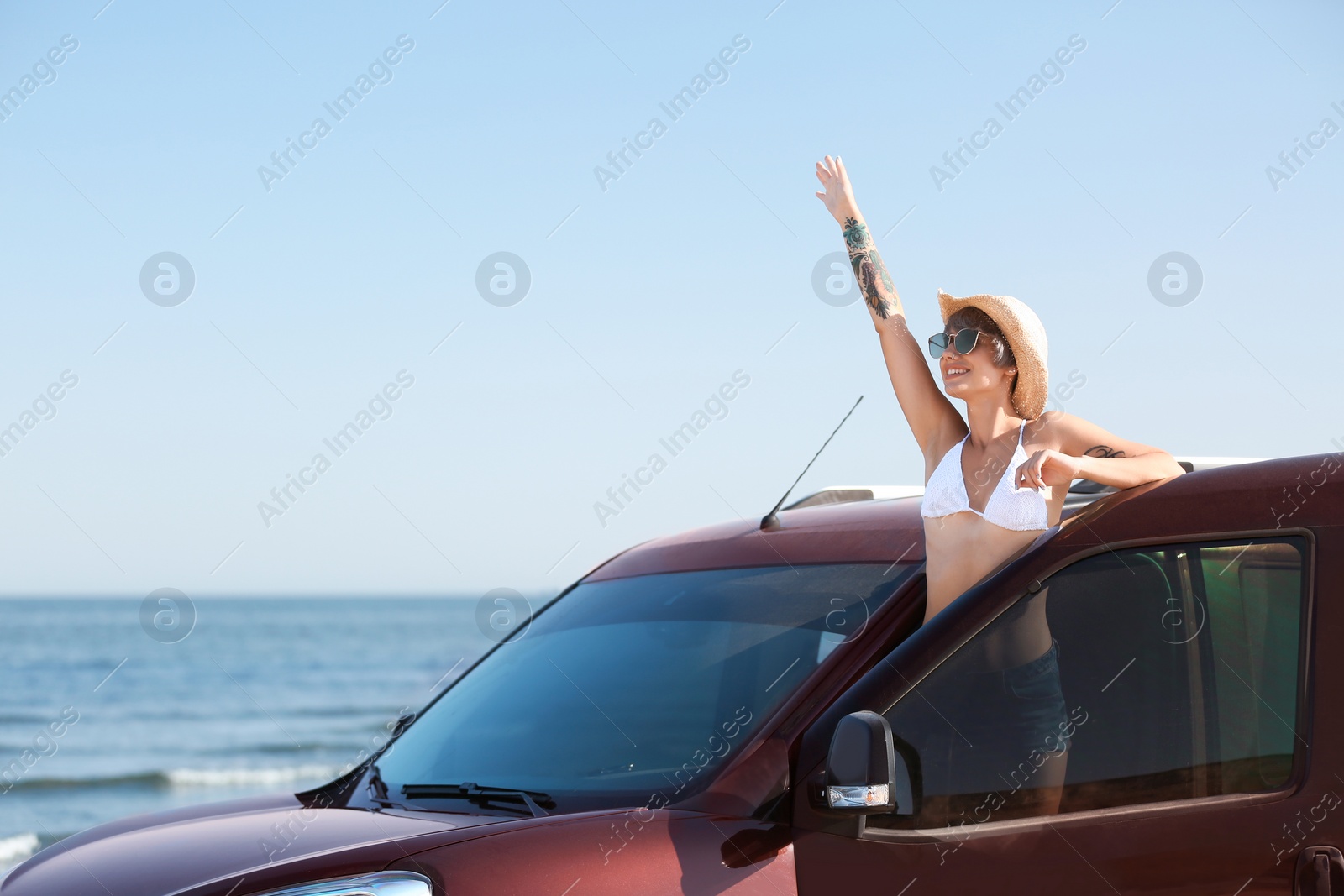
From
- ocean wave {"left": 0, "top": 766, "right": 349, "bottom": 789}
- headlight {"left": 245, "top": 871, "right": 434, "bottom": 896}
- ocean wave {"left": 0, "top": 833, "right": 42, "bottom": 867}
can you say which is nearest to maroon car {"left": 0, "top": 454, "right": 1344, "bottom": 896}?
headlight {"left": 245, "top": 871, "right": 434, "bottom": 896}

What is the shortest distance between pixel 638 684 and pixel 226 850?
102cm

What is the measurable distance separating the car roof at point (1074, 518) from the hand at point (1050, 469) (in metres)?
0.09

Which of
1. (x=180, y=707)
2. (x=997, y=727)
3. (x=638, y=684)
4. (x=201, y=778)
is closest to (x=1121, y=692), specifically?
(x=997, y=727)

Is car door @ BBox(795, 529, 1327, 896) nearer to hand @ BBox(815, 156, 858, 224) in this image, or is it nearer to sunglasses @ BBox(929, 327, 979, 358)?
sunglasses @ BBox(929, 327, 979, 358)

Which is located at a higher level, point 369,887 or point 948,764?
point 369,887

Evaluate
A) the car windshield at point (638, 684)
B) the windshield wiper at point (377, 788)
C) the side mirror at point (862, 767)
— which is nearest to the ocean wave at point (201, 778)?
the windshield wiper at point (377, 788)

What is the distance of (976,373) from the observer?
307cm

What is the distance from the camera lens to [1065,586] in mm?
2514

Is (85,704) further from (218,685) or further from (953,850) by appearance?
(953,850)

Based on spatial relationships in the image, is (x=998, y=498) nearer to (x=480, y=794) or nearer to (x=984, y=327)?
(x=984, y=327)

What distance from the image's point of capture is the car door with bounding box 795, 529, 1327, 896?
2.31 meters

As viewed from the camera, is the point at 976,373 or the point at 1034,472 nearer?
the point at 1034,472

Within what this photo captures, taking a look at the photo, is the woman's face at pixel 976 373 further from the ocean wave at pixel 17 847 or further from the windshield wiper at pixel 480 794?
the ocean wave at pixel 17 847

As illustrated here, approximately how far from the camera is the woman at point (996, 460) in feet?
8.07
